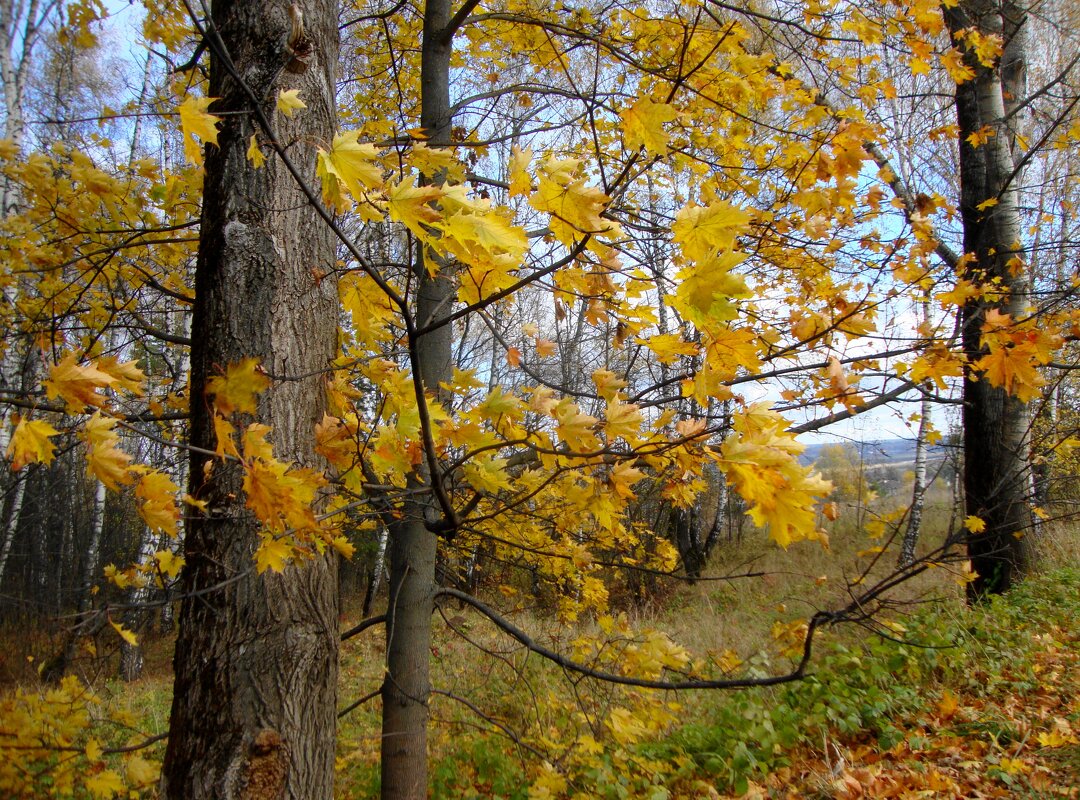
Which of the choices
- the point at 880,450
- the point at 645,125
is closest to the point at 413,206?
the point at 645,125

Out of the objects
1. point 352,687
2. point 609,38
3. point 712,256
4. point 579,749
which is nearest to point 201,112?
point 712,256

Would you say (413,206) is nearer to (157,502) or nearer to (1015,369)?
(157,502)

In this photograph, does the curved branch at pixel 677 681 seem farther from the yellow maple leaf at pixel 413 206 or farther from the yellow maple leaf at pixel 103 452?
the yellow maple leaf at pixel 103 452

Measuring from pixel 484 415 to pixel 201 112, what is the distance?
89cm

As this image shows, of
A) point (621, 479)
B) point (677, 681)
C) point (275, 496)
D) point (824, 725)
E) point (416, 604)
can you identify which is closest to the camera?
point (275, 496)

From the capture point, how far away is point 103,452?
115cm

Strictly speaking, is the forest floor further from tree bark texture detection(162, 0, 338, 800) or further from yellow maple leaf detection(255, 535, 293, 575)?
yellow maple leaf detection(255, 535, 293, 575)

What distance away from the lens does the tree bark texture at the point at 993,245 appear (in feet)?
15.6

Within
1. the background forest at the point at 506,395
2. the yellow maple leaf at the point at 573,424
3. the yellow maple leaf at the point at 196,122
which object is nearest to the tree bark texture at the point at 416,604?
the background forest at the point at 506,395

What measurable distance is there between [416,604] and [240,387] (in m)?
1.42

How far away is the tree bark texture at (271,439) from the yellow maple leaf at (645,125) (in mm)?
764

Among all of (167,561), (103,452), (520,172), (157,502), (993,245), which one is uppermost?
(993,245)

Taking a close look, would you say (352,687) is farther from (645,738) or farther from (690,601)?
(690,601)

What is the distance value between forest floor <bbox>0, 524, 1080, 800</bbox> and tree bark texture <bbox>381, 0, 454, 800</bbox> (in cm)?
19
